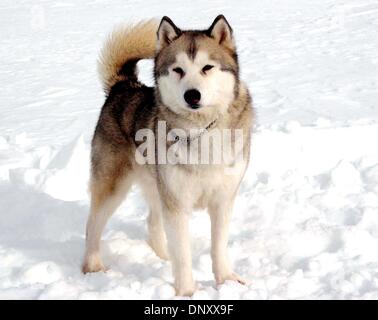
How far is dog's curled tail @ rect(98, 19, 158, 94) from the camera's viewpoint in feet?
11.3

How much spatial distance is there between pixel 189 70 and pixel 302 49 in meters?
7.26

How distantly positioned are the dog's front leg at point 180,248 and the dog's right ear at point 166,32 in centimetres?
93

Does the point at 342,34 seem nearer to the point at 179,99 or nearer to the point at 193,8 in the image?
the point at 193,8

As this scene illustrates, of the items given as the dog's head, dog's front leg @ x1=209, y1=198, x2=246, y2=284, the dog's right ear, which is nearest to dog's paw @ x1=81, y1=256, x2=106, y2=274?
dog's front leg @ x1=209, y1=198, x2=246, y2=284

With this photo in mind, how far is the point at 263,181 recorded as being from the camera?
4.30 metres

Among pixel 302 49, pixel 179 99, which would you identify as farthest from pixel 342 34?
pixel 179 99

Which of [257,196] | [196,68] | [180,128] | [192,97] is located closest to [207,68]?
[196,68]

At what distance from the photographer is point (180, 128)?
111 inches

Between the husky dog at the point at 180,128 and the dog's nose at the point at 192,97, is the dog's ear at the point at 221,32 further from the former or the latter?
the dog's nose at the point at 192,97

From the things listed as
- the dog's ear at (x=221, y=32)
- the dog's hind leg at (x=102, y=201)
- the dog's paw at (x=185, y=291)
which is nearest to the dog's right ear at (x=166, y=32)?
the dog's ear at (x=221, y=32)

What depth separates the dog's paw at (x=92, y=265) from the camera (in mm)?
3254

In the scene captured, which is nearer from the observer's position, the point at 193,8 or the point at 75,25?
the point at 75,25

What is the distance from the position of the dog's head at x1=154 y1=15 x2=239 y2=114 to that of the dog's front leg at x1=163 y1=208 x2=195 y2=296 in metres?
0.58

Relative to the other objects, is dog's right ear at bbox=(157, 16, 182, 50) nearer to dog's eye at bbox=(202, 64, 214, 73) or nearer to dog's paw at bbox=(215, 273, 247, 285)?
dog's eye at bbox=(202, 64, 214, 73)
